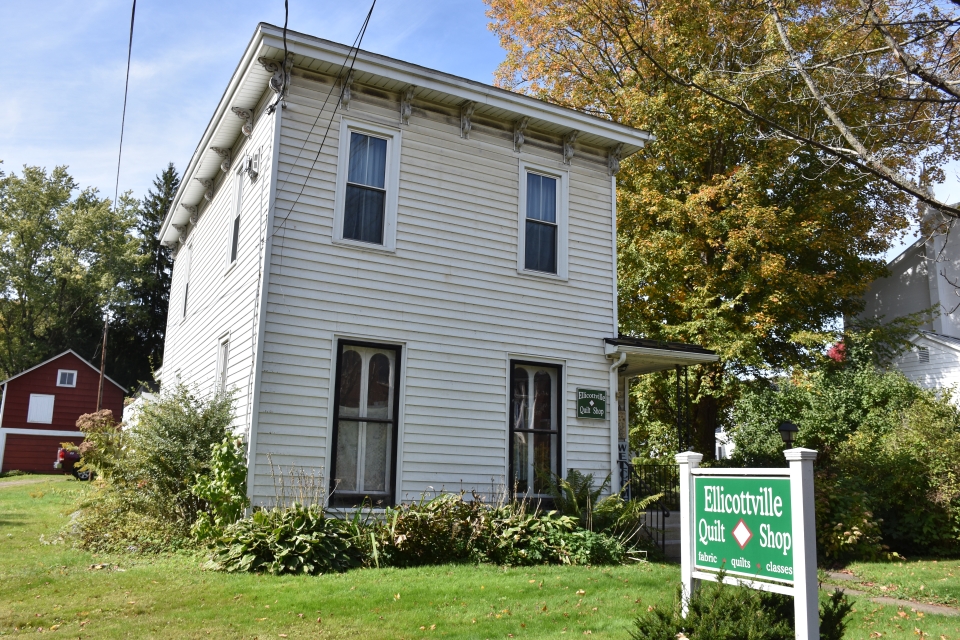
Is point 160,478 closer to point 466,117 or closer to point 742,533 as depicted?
point 466,117

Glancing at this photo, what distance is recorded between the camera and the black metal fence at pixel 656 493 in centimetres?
1218

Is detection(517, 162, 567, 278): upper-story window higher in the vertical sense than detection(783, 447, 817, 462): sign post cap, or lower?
higher

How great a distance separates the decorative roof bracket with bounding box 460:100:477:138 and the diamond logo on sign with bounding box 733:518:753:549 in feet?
27.2


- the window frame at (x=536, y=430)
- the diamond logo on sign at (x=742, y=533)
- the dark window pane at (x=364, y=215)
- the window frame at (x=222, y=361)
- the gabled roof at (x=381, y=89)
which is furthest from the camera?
the window frame at (x=222, y=361)

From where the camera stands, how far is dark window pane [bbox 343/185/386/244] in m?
11.0

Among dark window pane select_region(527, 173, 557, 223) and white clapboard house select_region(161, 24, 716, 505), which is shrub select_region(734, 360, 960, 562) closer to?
white clapboard house select_region(161, 24, 716, 505)

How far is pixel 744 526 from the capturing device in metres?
5.18

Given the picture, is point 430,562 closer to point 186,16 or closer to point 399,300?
point 399,300

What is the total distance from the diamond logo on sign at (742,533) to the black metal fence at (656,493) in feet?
20.2

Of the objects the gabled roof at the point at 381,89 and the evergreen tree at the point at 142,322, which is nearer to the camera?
the gabled roof at the point at 381,89

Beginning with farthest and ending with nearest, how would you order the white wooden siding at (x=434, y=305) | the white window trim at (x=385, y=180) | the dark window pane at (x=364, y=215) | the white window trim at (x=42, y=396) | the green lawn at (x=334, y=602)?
the white window trim at (x=42, y=396), the dark window pane at (x=364, y=215), the white window trim at (x=385, y=180), the white wooden siding at (x=434, y=305), the green lawn at (x=334, y=602)

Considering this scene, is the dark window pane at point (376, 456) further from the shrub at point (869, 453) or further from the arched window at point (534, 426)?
the shrub at point (869, 453)

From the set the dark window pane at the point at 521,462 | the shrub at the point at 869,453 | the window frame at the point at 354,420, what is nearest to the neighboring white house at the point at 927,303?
the shrub at the point at 869,453

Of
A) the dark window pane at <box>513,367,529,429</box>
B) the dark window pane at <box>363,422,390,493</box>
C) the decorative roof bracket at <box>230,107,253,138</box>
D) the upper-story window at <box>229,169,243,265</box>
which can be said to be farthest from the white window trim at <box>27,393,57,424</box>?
the dark window pane at <box>513,367,529,429</box>
